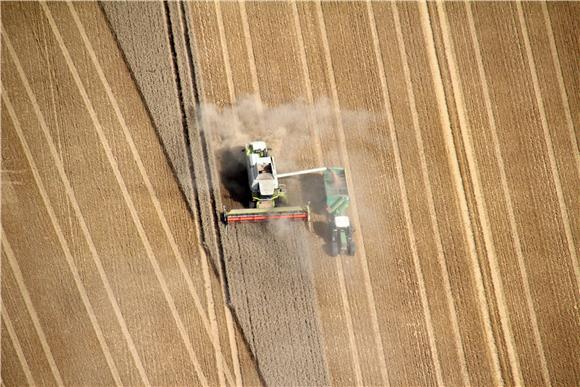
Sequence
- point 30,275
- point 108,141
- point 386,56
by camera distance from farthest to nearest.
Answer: point 386,56, point 108,141, point 30,275

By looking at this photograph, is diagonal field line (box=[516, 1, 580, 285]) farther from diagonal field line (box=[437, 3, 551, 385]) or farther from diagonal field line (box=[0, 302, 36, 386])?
diagonal field line (box=[0, 302, 36, 386])

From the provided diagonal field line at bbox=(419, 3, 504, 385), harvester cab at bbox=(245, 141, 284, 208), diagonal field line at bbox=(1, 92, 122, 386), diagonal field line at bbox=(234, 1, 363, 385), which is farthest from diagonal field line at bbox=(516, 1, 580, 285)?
diagonal field line at bbox=(1, 92, 122, 386)

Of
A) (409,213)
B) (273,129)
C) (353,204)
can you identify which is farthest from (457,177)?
(273,129)

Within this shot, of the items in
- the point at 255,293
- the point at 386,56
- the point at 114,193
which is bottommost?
the point at 255,293

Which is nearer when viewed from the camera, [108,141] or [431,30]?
[108,141]

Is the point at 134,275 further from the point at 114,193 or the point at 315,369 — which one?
the point at 315,369

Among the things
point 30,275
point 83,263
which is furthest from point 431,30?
point 30,275

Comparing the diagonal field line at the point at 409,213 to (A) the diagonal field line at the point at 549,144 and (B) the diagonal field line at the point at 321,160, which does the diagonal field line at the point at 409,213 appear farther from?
(A) the diagonal field line at the point at 549,144
